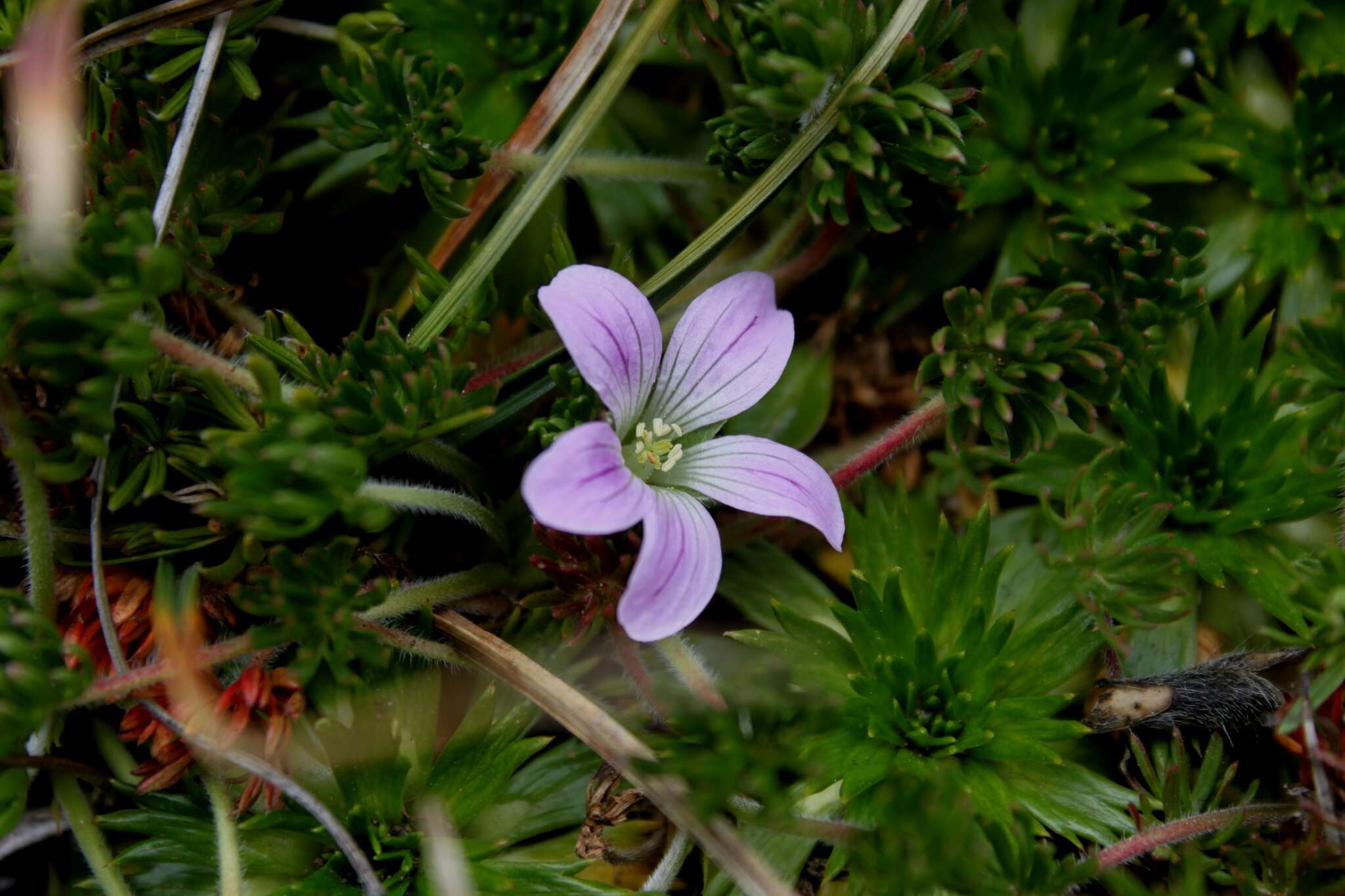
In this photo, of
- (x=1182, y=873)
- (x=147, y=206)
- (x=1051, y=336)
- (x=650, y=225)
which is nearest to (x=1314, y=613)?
(x=1182, y=873)

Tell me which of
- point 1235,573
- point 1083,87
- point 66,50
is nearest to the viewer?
point 66,50

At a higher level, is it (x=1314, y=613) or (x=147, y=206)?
(x=147, y=206)

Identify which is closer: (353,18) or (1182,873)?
(1182,873)

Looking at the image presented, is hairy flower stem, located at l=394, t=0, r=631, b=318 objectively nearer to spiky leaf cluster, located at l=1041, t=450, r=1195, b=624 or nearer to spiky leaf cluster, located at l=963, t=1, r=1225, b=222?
spiky leaf cluster, located at l=963, t=1, r=1225, b=222

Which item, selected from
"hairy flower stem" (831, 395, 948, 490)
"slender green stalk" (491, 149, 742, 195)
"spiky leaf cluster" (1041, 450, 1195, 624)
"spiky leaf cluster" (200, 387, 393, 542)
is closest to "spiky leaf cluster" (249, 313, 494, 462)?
"spiky leaf cluster" (200, 387, 393, 542)

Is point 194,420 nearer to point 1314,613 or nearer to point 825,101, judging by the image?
point 825,101
